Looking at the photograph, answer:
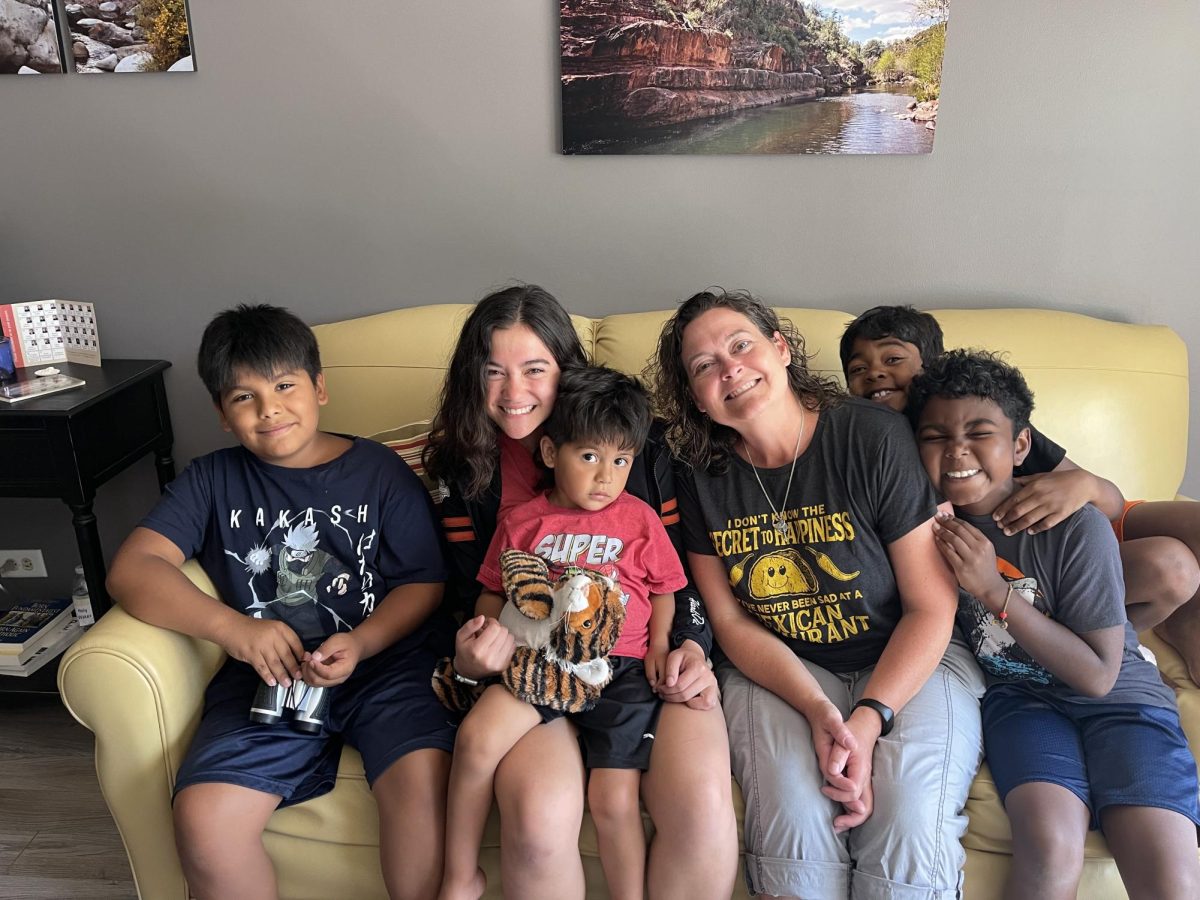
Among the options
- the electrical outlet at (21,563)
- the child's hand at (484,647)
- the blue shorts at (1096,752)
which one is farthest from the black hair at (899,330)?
the electrical outlet at (21,563)

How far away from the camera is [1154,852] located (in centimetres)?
113

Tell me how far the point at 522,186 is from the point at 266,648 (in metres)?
1.24

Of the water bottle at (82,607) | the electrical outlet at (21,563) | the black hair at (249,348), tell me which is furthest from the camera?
the electrical outlet at (21,563)

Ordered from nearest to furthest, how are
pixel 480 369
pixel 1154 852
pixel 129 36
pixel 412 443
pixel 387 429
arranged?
pixel 1154 852 < pixel 480 369 < pixel 412 443 < pixel 387 429 < pixel 129 36

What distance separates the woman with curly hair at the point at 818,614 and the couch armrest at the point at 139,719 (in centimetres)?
88

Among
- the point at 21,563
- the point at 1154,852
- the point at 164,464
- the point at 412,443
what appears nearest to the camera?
the point at 1154,852

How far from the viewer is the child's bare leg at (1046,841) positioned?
1151 millimetres

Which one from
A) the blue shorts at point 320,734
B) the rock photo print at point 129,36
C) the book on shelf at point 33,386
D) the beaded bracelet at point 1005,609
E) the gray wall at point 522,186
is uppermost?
the rock photo print at point 129,36

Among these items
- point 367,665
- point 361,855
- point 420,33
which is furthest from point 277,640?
point 420,33

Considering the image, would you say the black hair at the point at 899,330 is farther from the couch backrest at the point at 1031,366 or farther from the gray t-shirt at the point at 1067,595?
the gray t-shirt at the point at 1067,595

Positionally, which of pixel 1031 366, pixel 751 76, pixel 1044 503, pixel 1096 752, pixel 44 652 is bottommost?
pixel 44 652

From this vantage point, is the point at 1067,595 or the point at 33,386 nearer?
the point at 1067,595

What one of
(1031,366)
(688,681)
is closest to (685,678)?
(688,681)

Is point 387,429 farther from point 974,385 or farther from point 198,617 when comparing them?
point 974,385
